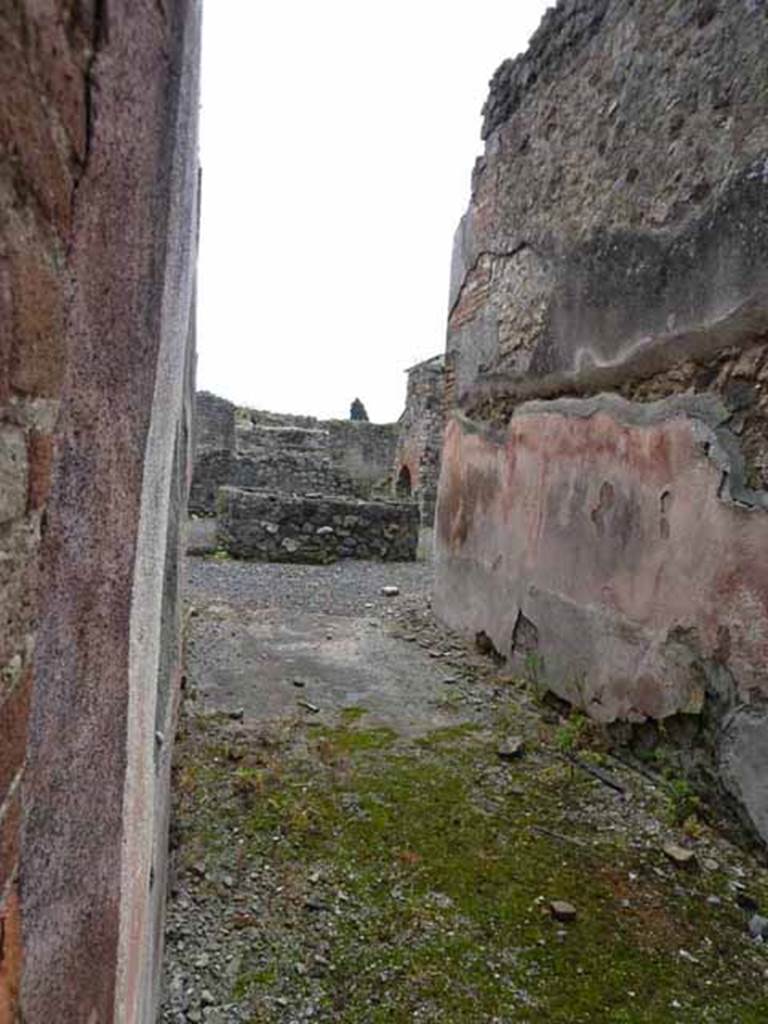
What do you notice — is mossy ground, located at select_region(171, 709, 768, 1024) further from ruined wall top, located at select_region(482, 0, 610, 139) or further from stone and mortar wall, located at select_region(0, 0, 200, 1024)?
ruined wall top, located at select_region(482, 0, 610, 139)

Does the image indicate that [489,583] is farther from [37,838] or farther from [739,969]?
[37,838]

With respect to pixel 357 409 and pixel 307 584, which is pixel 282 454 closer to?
pixel 307 584

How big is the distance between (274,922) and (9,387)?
187 centimetres

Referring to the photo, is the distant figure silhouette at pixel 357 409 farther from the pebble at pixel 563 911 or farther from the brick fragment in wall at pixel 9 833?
the brick fragment in wall at pixel 9 833

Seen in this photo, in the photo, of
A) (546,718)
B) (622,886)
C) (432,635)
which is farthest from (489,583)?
(622,886)

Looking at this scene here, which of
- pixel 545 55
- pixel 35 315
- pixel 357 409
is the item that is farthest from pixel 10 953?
pixel 357 409

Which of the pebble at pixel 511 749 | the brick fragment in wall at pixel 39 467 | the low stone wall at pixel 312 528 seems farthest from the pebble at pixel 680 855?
the low stone wall at pixel 312 528

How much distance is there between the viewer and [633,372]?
3342 mm

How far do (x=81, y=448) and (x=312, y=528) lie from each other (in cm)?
835

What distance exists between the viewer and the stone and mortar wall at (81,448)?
603mm

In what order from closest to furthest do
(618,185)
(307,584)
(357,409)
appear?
(618,185) < (307,584) < (357,409)

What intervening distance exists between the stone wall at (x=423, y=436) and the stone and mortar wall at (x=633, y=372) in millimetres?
9045

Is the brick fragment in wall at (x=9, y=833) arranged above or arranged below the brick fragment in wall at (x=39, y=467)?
below

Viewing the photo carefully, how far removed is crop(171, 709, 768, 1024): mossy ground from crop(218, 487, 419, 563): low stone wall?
5872 millimetres
